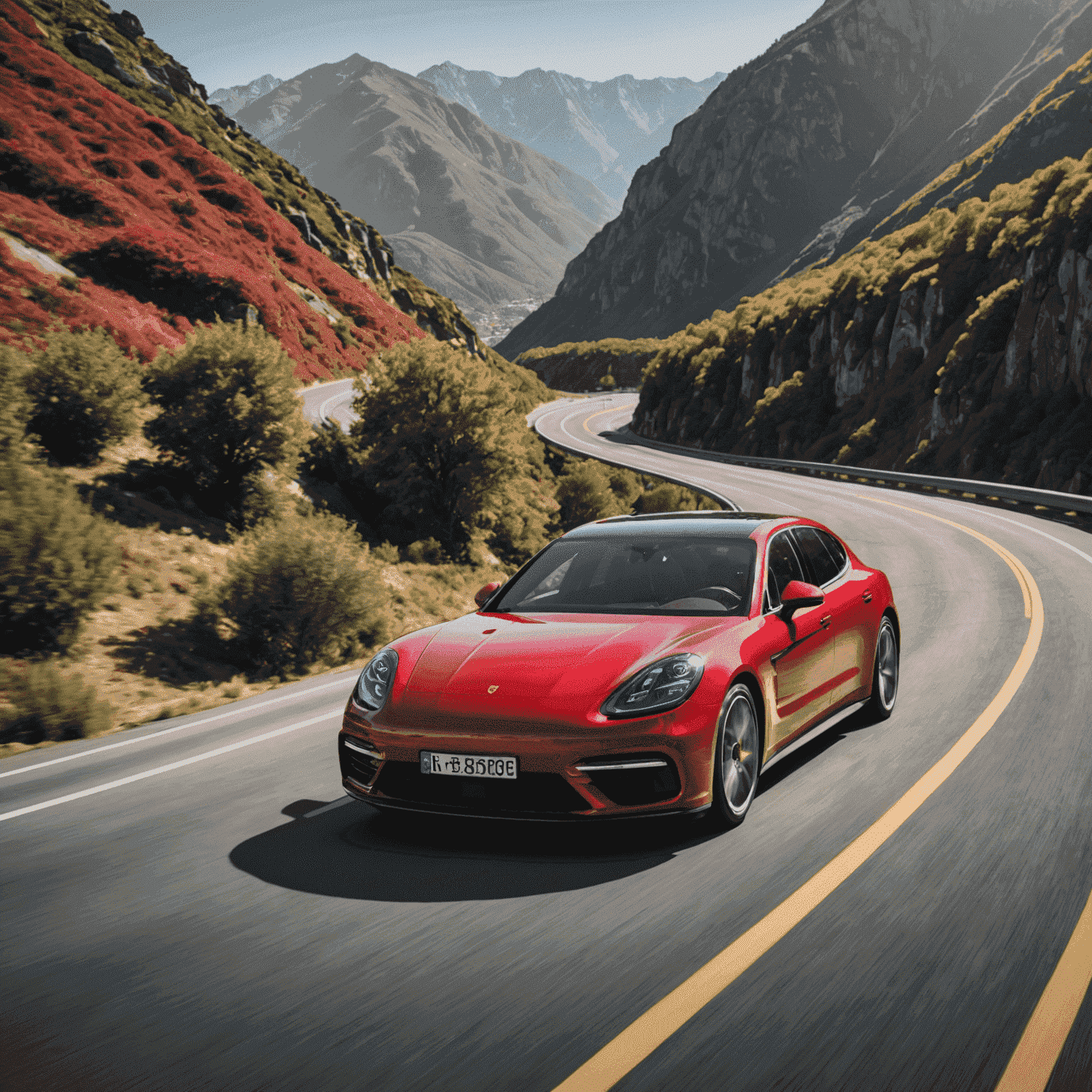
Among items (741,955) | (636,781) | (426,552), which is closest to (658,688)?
(636,781)

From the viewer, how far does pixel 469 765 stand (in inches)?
164

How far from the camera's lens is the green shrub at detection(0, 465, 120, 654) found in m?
10.3

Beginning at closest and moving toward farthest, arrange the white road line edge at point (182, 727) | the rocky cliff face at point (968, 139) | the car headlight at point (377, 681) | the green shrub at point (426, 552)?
the car headlight at point (377, 681) → the white road line edge at point (182, 727) → the green shrub at point (426, 552) → the rocky cliff face at point (968, 139)

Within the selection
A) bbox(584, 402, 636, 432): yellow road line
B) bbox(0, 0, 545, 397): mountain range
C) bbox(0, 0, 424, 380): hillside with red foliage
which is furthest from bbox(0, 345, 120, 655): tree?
bbox(584, 402, 636, 432): yellow road line

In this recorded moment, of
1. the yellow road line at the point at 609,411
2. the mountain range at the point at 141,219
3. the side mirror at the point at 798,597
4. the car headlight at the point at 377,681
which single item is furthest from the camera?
the yellow road line at the point at 609,411

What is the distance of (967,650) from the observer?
30.5ft

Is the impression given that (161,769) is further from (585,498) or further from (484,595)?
(585,498)

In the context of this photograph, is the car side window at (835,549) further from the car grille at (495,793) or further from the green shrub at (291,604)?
the green shrub at (291,604)

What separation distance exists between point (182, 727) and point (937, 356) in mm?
46406

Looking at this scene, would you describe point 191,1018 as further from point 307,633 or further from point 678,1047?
point 307,633

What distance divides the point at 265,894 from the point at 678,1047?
77.6 inches

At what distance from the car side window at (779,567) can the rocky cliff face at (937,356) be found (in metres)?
31.2

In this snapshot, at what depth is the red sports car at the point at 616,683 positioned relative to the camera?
4156 millimetres

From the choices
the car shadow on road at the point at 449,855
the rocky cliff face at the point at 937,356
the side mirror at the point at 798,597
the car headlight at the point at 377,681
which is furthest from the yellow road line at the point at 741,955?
the rocky cliff face at the point at 937,356
